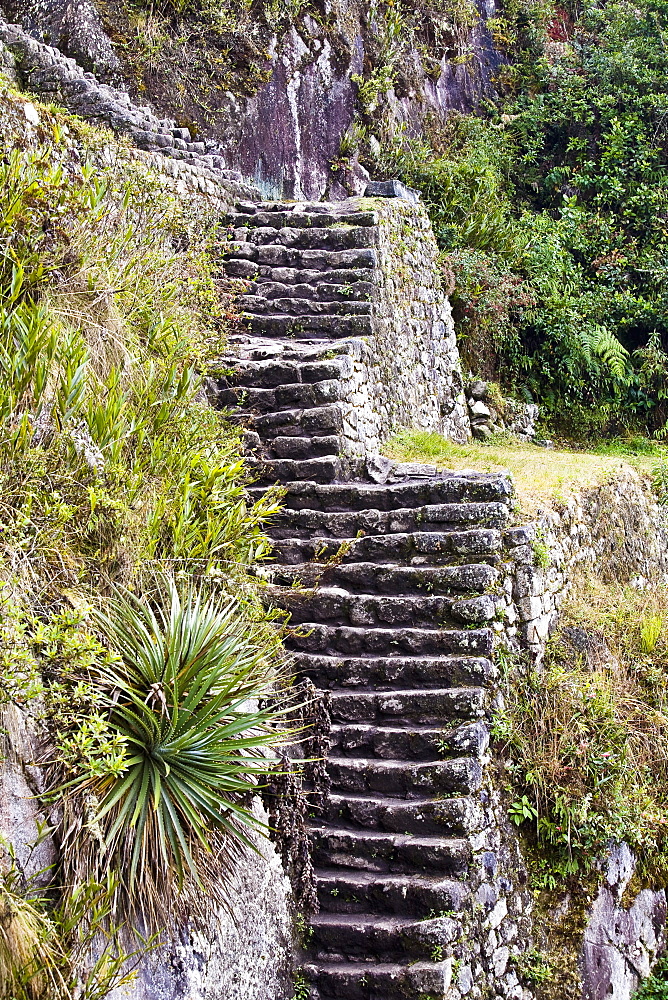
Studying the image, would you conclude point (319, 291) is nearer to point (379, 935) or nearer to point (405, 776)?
point (405, 776)

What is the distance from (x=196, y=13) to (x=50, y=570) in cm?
857

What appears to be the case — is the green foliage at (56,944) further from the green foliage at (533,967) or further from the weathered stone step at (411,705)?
the green foliage at (533,967)

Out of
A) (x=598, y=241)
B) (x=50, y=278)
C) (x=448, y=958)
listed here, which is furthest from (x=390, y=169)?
(x=448, y=958)

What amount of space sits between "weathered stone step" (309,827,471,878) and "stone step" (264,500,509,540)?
1.79m

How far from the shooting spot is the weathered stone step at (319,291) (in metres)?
7.86

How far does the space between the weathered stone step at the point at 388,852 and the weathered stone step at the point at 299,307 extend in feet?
14.6

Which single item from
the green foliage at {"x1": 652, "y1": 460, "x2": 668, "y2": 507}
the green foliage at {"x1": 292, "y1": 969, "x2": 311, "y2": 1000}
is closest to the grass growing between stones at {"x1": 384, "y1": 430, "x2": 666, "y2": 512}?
the green foliage at {"x1": 652, "y1": 460, "x2": 668, "y2": 507}

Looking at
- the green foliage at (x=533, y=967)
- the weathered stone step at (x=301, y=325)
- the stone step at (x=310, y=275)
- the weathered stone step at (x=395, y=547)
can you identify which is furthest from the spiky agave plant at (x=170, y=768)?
the stone step at (x=310, y=275)

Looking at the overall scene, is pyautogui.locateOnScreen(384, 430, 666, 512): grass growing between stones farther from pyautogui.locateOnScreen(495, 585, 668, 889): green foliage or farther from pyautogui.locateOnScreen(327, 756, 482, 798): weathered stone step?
pyautogui.locateOnScreen(327, 756, 482, 798): weathered stone step

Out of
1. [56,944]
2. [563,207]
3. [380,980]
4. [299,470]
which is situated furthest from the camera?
[563,207]

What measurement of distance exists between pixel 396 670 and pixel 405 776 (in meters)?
0.63

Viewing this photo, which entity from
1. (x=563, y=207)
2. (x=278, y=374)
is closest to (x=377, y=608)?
(x=278, y=374)

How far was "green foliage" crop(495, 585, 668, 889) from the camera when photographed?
5188 millimetres

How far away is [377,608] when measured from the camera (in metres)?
5.56
